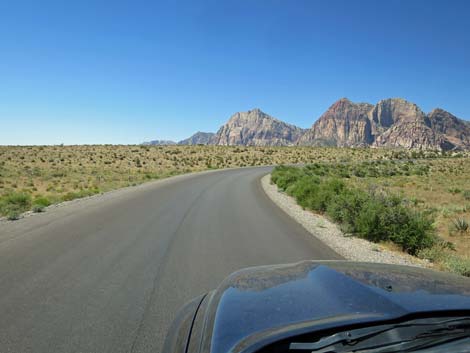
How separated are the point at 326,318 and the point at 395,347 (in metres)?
0.38

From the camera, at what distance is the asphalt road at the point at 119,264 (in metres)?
4.31

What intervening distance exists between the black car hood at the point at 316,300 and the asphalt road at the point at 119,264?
5.99 feet

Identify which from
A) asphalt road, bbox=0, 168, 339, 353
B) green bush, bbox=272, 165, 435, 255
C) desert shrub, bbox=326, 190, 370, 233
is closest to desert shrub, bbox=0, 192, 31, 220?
asphalt road, bbox=0, 168, 339, 353

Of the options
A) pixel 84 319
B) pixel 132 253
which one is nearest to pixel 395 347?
pixel 84 319

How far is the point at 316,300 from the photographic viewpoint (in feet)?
8.00

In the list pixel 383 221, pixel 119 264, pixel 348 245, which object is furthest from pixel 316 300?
pixel 383 221

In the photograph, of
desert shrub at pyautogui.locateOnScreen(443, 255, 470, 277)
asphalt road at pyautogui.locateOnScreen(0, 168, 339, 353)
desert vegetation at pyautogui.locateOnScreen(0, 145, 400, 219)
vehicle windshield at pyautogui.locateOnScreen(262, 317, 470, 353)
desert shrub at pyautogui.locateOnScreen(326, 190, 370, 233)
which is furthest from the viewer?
desert vegetation at pyautogui.locateOnScreen(0, 145, 400, 219)

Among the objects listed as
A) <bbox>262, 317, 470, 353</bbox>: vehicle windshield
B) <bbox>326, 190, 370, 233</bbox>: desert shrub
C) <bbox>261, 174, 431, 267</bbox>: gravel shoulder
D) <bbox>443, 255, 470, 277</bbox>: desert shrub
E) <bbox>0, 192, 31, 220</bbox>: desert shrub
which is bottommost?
<bbox>0, 192, 31, 220</bbox>: desert shrub

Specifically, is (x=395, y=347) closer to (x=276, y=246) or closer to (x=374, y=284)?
(x=374, y=284)

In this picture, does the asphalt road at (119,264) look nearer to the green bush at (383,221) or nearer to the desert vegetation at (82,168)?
the green bush at (383,221)

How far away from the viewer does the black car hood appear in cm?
206

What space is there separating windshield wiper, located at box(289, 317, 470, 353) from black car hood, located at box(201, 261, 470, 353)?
0.06 meters

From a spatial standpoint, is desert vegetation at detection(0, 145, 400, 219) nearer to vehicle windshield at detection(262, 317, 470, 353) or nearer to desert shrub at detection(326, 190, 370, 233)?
desert shrub at detection(326, 190, 370, 233)

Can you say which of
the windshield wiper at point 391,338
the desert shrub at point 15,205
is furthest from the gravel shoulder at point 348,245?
the desert shrub at point 15,205
